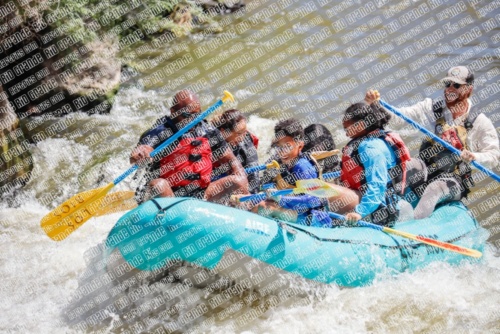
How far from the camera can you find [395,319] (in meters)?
4.64

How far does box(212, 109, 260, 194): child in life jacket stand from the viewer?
5.13 m

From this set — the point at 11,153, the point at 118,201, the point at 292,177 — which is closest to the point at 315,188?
the point at 292,177

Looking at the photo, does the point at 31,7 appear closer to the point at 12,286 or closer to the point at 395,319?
the point at 12,286

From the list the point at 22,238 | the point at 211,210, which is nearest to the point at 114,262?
the point at 211,210

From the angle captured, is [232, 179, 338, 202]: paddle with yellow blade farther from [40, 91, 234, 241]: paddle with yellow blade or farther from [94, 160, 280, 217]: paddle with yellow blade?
[40, 91, 234, 241]: paddle with yellow blade

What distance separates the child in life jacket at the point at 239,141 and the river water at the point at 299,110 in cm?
132

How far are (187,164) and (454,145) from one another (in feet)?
7.80

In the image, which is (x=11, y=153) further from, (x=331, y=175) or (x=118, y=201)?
(x=331, y=175)

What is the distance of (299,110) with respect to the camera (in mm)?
8750

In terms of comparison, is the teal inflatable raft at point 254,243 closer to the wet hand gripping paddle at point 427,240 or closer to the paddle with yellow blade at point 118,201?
the wet hand gripping paddle at point 427,240

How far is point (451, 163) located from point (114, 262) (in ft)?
10.0

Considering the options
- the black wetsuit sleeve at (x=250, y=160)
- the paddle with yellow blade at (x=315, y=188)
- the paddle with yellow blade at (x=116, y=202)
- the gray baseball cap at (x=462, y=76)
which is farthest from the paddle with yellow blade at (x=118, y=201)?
the gray baseball cap at (x=462, y=76)

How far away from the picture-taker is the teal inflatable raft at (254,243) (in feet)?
13.2

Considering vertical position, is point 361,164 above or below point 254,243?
above
